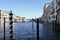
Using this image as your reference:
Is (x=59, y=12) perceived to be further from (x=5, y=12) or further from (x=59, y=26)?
(x=5, y=12)

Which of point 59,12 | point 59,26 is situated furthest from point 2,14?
point 59,26

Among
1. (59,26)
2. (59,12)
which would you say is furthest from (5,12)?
(59,26)

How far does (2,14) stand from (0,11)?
3030mm

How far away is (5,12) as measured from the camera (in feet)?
474

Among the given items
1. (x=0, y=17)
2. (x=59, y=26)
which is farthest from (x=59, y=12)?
(x=0, y=17)

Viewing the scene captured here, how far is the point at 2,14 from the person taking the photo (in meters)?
142

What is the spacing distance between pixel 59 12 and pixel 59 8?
2379mm

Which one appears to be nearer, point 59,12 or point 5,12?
point 59,12

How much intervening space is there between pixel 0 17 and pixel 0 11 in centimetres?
574

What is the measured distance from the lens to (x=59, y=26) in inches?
1023

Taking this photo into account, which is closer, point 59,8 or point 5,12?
point 59,8

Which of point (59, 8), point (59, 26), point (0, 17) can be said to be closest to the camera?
point (59, 26)

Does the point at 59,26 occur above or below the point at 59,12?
below

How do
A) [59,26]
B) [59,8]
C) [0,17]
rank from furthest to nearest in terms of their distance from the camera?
[0,17] < [59,8] < [59,26]
